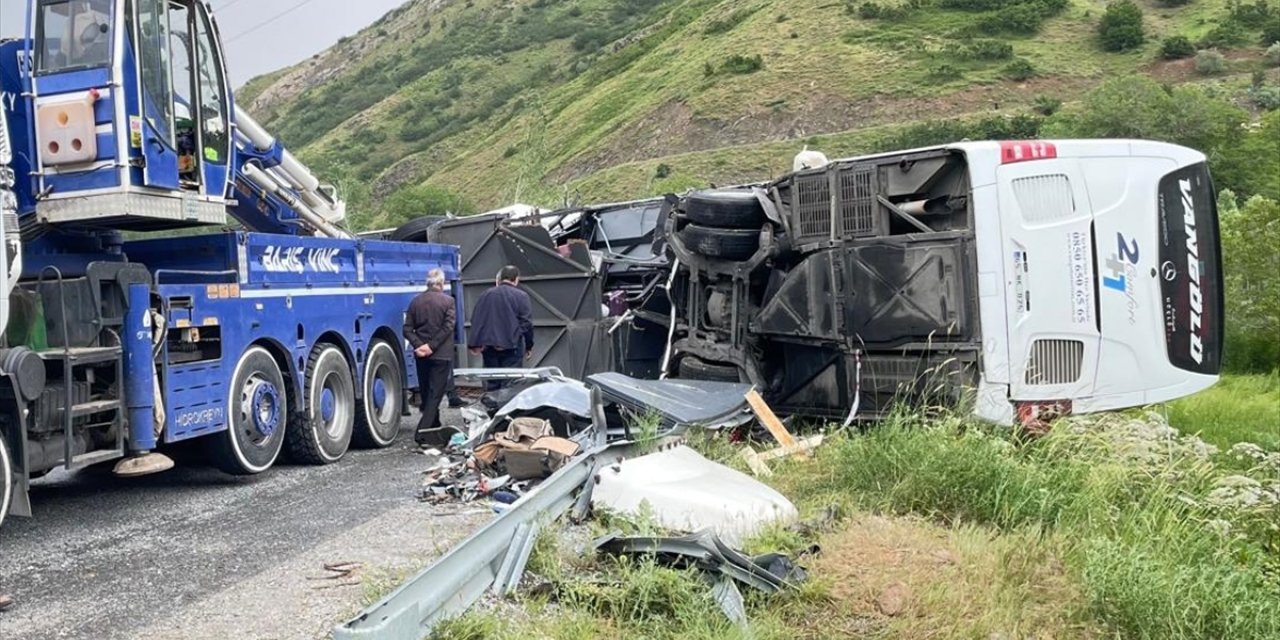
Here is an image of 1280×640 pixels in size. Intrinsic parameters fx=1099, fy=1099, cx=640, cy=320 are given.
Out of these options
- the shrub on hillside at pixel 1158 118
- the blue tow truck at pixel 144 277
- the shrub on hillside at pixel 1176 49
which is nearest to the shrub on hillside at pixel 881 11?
the shrub on hillside at pixel 1176 49

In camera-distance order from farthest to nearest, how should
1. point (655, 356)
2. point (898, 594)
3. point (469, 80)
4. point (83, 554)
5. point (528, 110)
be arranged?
point (469, 80), point (528, 110), point (655, 356), point (83, 554), point (898, 594)

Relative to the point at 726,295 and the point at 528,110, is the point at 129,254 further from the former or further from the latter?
the point at 528,110

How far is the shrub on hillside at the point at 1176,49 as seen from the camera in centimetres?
5375

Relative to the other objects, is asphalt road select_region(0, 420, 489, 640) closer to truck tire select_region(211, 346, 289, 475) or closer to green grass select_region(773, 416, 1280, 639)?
truck tire select_region(211, 346, 289, 475)

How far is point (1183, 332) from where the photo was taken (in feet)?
26.2

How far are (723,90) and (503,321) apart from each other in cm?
4410

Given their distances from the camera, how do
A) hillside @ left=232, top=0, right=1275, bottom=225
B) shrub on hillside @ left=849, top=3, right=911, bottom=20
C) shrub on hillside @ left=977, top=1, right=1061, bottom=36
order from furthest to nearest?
shrub on hillside @ left=849, top=3, right=911, bottom=20 → shrub on hillside @ left=977, top=1, right=1061, bottom=36 → hillside @ left=232, top=0, right=1275, bottom=225

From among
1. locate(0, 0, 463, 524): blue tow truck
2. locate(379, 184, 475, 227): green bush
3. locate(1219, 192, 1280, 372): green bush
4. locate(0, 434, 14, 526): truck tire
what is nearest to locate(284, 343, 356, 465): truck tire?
locate(0, 0, 463, 524): blue tow truck

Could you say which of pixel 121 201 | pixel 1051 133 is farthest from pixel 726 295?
pixel 1051 133

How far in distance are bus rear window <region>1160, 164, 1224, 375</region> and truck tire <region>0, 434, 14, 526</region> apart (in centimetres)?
744

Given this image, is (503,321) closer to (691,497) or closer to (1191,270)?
(691,497)

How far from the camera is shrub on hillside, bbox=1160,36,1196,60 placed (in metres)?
53.8

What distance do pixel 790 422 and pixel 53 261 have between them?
5.30m

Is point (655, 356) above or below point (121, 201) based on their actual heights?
below
